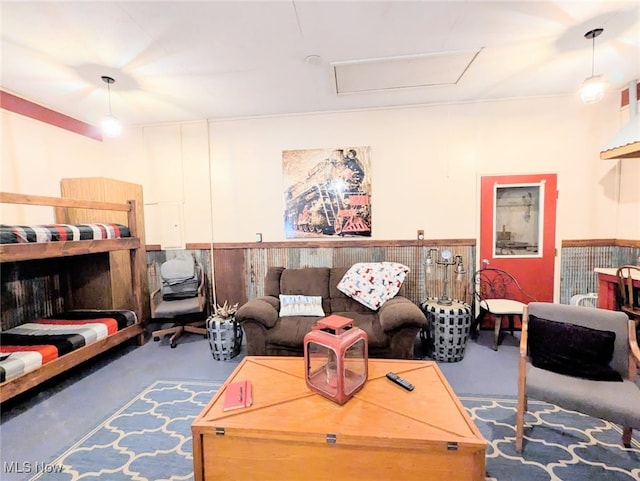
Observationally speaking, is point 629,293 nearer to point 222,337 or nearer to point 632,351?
point 632,351

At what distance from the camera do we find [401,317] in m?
2.48

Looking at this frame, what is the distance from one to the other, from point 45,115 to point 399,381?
4.57 meters

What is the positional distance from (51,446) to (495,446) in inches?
111

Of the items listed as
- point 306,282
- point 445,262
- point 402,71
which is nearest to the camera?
point 402,71

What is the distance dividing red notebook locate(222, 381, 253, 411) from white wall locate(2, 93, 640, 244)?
2292 millimetres

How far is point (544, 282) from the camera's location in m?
3.44

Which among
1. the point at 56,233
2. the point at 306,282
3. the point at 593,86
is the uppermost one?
the point at 593,86

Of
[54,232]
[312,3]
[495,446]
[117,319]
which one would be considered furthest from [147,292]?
A: [495,446]

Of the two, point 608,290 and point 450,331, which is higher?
point 608,290

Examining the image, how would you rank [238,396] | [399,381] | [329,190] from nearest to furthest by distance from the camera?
[238,396], [399,381], [329,190]

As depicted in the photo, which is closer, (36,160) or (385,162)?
(36,160)

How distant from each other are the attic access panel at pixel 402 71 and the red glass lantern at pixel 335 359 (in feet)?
7.39

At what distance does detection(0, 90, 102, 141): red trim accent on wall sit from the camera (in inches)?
115

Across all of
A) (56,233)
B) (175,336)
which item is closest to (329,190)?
(175,336)
